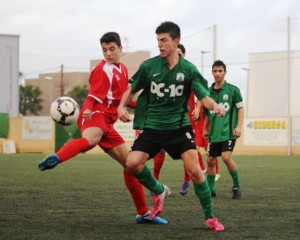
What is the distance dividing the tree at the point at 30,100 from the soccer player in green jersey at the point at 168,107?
8658cm

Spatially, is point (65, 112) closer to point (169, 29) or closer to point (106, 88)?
point (106, 88)

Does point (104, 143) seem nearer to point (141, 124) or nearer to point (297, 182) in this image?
point (141, 124)

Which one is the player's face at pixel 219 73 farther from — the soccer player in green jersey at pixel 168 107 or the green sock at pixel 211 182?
the soccer player in green jersey at pixel 168 107

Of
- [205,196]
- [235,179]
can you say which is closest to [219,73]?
[235,179]

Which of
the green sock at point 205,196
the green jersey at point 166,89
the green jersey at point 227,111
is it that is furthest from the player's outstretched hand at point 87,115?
the green jersey at point 227,111

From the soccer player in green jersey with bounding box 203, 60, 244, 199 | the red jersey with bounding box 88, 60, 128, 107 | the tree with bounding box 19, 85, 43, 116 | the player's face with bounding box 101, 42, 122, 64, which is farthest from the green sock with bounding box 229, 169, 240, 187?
the tree with bounding box 19, 85, 43, 116

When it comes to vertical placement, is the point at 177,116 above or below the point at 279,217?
above

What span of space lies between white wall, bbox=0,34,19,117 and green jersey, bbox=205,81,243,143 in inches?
1720

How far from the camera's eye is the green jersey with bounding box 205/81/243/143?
11.4 m

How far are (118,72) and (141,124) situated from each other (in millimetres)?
1139

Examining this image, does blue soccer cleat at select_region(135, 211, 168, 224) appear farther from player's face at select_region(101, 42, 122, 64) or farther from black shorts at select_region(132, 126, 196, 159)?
player's face at select_region(101, 42, 122, 64)

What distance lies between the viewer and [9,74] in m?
56.5

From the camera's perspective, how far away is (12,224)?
7410 millimetres

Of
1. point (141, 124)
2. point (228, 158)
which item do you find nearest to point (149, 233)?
point (141, 124)
